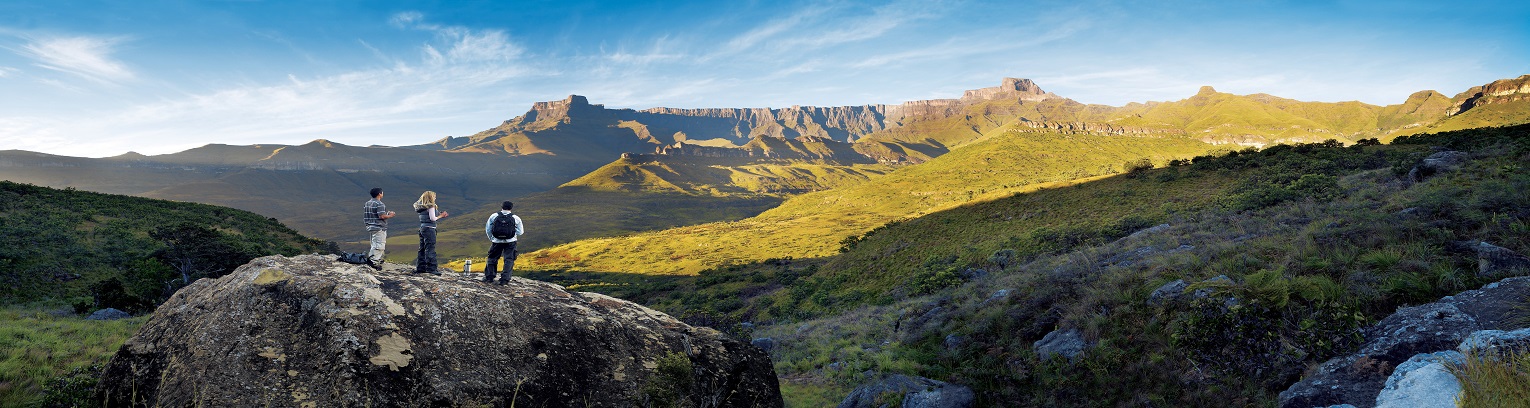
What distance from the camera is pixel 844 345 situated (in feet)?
58.2

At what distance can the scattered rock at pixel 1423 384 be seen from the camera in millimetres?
4930

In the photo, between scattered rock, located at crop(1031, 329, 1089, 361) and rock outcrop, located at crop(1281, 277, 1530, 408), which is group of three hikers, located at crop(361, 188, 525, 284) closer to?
scattered rock, located at crop(1031, 329, 1089, 361)

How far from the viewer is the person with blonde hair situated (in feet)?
35.7

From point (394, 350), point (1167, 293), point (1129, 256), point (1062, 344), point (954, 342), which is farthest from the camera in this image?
point (1129, 256)

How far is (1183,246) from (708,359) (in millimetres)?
13406

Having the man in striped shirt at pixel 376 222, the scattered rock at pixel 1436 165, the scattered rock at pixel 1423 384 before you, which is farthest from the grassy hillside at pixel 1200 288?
the man in striped shirt at pixel 376 222

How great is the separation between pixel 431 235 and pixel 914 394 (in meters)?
10.9

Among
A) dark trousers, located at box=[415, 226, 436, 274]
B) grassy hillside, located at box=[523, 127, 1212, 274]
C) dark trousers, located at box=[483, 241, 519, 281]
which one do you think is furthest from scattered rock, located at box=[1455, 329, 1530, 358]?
grassy hillside, located at box=[523, 127, 1212, 274]

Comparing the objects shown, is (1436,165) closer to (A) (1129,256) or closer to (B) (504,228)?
(A) (1129,256)

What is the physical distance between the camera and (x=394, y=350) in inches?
290

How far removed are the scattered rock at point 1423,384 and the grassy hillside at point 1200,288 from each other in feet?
3.97

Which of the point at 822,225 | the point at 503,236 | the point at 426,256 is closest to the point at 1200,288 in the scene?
the point at 503,236

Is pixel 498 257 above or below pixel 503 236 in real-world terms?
below

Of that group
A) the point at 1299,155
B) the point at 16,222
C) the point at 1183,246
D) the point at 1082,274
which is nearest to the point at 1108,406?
the point at 1082,274
